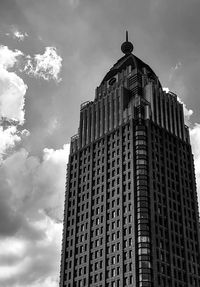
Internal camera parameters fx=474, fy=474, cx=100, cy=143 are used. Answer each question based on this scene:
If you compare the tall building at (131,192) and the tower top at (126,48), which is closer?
the tall building at (131,192)

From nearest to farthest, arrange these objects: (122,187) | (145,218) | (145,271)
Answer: (145,271) → (145,218) → (122,187)

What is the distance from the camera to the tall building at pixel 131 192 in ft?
378

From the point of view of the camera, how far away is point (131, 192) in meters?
122

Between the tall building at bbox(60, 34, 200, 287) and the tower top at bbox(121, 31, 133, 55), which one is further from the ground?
the tower top at bbox(121, 31, 133, 55)

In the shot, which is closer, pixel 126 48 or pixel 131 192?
pixel 131 192

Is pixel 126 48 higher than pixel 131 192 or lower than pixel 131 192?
higher

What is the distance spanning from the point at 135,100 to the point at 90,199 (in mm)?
A: 32191

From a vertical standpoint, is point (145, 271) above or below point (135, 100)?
below

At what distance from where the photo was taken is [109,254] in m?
119

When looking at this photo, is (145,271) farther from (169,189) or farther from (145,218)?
(169,189)

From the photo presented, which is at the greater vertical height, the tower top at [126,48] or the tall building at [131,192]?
the tower top at [126,48]

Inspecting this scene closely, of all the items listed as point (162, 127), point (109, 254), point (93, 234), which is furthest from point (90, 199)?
point (162, 127)

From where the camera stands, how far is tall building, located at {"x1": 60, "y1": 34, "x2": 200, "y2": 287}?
115188 mm

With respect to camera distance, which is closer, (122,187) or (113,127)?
(122,187)
